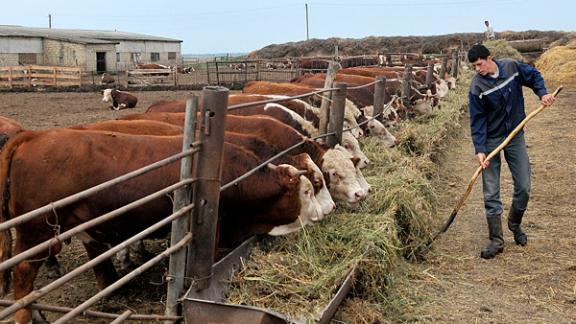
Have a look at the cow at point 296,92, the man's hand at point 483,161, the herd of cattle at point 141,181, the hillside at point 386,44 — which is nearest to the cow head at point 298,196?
the herd of cattle at point 141,181

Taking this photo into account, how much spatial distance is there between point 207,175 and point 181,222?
0.35 m

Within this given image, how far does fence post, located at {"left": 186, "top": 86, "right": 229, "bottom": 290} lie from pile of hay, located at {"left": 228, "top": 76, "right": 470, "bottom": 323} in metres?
0.53

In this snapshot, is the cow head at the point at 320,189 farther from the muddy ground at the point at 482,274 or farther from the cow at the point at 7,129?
the cow at the point at 7,129

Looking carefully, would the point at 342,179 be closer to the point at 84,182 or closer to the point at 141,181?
the point at 141,181

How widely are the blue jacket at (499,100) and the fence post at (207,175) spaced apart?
342cm

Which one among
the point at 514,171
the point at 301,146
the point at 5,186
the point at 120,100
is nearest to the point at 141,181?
the point at 5,186

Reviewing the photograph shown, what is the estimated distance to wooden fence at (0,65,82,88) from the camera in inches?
1222

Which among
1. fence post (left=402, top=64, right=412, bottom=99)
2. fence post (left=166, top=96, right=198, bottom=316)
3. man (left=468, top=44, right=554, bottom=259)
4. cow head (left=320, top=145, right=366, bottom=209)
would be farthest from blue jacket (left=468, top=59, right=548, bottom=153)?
fence post (left=402, top=64, right=412, bottom=99)

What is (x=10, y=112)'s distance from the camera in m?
18.6

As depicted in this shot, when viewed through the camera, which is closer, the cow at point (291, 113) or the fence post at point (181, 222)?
the fence post at point (181, 222)

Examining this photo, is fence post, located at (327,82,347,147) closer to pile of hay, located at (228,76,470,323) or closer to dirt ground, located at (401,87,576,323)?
pile of hay, located at (228,76,470,323)

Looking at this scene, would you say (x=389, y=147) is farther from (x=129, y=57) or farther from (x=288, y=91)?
(x=129, y=57)

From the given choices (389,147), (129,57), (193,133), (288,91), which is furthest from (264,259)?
(129,57)

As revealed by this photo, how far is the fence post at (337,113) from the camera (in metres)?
7.04
